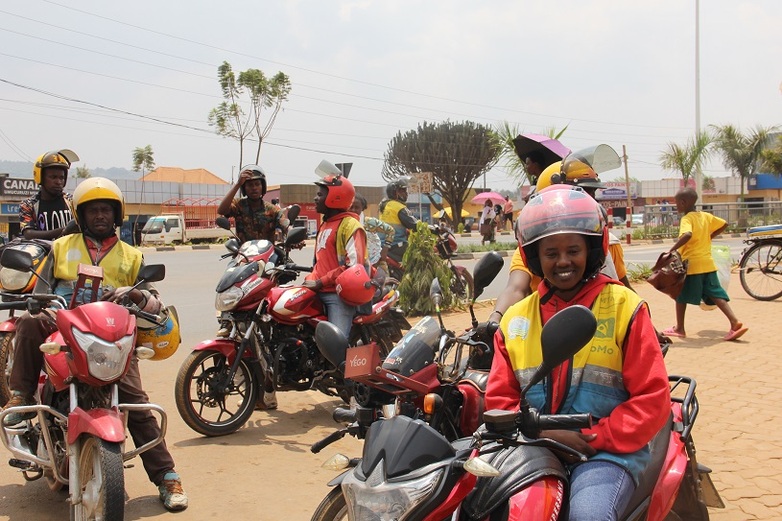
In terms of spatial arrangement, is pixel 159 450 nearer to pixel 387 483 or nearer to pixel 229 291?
pixel 229 291

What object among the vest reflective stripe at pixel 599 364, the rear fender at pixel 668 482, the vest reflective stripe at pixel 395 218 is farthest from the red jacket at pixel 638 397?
the vest reflective stripe at pixel 395 218

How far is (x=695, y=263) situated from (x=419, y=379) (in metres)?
6.92

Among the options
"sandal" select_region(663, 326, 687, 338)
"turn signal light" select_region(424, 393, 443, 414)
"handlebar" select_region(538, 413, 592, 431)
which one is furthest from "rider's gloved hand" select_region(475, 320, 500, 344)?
"sandal" select_region(663, 326, 687, 338)

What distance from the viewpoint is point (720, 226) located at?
30.8 feet

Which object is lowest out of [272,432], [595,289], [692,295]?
[272,432]

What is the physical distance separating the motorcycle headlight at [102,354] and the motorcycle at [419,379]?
1.26 meters

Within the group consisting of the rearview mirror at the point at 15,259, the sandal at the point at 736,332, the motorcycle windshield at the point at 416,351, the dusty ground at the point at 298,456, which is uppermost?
the rearview mirror at the point at 15,259

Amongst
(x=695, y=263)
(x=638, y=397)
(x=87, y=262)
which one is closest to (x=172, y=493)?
(x=87, y=262)

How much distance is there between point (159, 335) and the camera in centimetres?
434

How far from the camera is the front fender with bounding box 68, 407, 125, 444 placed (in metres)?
3.59

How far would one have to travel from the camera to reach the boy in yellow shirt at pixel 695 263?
905 cm

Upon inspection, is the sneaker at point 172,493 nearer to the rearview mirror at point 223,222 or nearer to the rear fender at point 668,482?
the rear fender at point 668,482

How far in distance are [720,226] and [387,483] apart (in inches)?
327

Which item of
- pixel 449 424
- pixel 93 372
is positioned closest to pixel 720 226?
pixel 449 424
